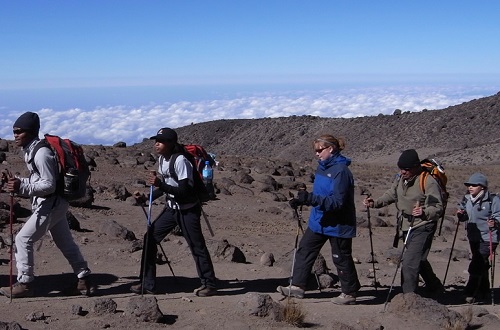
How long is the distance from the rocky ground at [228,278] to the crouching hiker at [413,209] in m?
0.36

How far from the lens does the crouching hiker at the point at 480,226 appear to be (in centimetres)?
811

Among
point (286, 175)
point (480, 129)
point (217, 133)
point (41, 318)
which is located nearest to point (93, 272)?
point (41, 318)

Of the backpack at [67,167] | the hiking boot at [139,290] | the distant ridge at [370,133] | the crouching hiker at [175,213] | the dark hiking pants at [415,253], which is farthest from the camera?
the distant ridge at [370,133]

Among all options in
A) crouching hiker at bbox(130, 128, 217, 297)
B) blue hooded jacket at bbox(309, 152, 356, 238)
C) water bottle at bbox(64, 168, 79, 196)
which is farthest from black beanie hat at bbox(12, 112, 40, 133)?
blue hooded jacket at bbox(309, 152, 356, 238)

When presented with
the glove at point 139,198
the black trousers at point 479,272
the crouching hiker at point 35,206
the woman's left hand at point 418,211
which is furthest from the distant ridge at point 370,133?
the crouching hiker at point 35,206

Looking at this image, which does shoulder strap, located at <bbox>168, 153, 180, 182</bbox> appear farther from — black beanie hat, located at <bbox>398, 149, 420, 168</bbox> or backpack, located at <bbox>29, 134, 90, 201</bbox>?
black beanie hat, located at <bbox>398, 149, 420, 168</bbox>

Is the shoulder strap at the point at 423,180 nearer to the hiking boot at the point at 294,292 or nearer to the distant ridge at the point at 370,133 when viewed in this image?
the hiking boot at the point at 294,292

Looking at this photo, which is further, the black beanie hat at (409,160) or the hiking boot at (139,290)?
the hiking boot at (139,290)

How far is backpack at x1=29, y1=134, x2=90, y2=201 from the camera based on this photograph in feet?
22.9

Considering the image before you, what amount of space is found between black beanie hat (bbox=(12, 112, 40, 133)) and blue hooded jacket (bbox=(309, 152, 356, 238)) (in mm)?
2845

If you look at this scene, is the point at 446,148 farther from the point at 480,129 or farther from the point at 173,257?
the point at 173,257

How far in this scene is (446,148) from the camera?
46969 mm

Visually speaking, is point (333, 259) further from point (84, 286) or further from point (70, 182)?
point (70, 182)

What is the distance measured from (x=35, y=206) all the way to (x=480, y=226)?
501 cm
